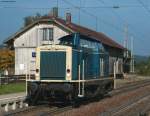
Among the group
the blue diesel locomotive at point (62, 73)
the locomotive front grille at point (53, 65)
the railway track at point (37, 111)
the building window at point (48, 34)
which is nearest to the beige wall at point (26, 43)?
the building window at point (48, 34)

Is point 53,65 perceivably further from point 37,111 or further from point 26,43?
point 26,43

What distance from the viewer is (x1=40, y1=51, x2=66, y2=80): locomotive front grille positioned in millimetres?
23391

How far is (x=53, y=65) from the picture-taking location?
23.6 m

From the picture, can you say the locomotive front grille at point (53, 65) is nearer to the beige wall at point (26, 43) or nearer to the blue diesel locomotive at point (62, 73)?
the blue diesel locomotive at point (62, 73)

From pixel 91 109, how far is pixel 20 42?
42016 millimetres

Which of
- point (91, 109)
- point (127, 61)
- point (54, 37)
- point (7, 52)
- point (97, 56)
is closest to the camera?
point (91, 109)

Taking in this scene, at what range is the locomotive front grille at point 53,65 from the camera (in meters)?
23.4

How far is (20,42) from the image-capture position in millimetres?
63281

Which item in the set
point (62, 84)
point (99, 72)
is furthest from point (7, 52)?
point (62, 84)

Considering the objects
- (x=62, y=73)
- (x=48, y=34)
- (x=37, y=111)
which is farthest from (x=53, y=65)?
(x=48, y=34)

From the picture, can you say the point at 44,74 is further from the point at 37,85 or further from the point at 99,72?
the point at 99,72

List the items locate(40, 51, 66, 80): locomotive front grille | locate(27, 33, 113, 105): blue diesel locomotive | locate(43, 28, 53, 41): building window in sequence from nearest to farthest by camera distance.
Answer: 1. locate(27, 33, 113, 105): blue diesel locomotive
2. locate(40, 51, 66, 80): locomotive front grille
3. locate(43, 28, 53, 41): building window

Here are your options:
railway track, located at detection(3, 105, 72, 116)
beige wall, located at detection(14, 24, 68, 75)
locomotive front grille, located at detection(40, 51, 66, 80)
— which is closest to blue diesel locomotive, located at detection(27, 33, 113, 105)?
locomotive front grille, located at detection(40, 51, 66, 80)

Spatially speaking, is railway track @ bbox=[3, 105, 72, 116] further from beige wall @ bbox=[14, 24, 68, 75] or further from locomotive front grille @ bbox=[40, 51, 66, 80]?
beige wall @ bbox=[14, 24, 68, 75]
